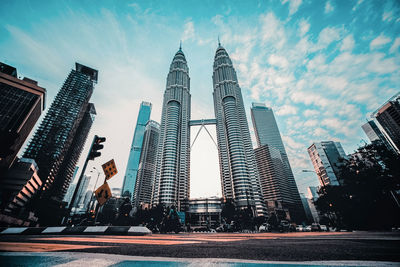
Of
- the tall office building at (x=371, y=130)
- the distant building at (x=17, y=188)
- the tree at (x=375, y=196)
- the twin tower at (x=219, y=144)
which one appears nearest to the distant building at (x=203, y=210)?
the twin tower at (x=219, y=144)

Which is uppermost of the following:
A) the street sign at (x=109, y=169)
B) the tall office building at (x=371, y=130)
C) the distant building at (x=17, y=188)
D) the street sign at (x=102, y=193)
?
the tall office building at (x=371, y=130)

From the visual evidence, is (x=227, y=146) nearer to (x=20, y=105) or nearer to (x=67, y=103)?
(x=20, y=105)

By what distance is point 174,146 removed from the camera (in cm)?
11931

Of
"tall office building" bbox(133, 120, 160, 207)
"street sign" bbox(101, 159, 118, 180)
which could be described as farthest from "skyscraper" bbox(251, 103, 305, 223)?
"street sign" bbox(101, 159, 118, 180)

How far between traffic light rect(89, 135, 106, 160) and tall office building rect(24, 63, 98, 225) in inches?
3313

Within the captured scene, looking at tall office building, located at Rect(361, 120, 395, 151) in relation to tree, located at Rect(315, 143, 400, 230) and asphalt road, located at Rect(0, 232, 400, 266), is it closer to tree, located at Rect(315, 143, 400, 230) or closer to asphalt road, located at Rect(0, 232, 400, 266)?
tree, located at Rect(315, 143, 400, 230)

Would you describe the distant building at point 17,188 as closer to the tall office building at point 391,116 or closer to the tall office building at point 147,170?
the tall office building at point 147,170

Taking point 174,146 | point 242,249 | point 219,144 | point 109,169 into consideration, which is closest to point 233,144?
point 219,144

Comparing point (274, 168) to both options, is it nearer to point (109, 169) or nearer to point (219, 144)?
point (219, 144)

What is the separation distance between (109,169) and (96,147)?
7.79 feet

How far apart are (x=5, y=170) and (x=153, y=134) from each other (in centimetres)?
12466

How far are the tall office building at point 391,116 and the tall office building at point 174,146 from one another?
117 metres

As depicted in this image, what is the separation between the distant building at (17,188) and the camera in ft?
189

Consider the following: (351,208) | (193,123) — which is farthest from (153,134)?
(351,208)
